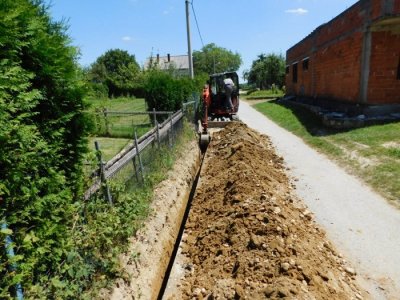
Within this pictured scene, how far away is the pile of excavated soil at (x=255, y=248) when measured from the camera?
3.81 metres

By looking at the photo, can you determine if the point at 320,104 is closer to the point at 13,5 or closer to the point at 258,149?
the point at 258,149

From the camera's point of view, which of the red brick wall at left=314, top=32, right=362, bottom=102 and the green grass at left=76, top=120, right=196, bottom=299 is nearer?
the green grass at left=76, top=120, right=196, bottom=299

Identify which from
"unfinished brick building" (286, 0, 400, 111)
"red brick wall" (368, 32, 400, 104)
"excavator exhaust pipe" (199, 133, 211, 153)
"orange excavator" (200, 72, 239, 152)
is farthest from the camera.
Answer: "orange excavator" (200, 72, 239, 152)

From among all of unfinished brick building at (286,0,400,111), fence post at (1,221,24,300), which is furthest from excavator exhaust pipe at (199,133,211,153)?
fence post at (1,221,24,300)

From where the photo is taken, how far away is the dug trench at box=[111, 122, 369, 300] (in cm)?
382

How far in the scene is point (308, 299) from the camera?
3424 mm

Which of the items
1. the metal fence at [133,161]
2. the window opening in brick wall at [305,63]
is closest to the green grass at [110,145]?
the metal fence at [133,161]

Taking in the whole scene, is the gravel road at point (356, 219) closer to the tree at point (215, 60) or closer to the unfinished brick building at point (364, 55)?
the unfinished brick building at point (364, 55)

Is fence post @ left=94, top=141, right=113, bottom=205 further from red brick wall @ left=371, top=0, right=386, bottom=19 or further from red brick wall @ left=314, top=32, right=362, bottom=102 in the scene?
red brick wall @ left=314, top=32, right=362, bottom=102

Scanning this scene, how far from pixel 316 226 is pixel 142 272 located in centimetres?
320

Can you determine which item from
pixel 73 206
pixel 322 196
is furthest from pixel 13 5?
pixel 322 196

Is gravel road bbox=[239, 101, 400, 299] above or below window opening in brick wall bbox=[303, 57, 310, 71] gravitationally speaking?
below

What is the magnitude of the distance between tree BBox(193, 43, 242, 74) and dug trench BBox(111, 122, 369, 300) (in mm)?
85907

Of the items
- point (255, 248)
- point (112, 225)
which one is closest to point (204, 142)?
point (255, 248)
